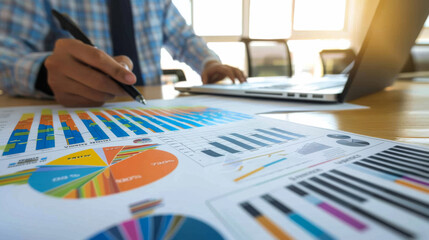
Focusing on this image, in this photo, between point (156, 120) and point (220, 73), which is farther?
point (220, 73)

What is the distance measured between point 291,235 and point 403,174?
3.7 inches

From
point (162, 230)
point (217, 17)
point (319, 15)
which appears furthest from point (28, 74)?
point (319, 15)

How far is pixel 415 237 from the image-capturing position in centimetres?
9

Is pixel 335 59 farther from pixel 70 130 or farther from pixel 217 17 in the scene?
pixel 70 130

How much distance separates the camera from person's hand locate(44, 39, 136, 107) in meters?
0.38

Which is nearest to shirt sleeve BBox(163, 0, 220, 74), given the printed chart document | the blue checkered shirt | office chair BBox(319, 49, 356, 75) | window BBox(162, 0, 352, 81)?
the blue checkered shirt

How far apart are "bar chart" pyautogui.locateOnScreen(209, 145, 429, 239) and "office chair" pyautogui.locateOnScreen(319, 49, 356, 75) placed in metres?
1.91

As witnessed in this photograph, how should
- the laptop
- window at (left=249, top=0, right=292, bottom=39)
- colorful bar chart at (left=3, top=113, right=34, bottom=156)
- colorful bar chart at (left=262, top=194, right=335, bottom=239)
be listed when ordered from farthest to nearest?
window at (left=249, top=0, right=292, bottom=39) < the laptop < colorful bar chart at (left=3, top=113, right=34, bottom=156) < colorful bar chart at (left=262, top=194, right=335, bottom=239)

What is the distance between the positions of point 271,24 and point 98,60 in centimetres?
302

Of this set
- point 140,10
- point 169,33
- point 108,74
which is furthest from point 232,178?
point 169,33

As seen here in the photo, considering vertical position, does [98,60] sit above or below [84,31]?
below

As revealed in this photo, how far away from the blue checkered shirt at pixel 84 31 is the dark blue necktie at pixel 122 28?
2 cm

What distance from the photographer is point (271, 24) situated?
3029mm

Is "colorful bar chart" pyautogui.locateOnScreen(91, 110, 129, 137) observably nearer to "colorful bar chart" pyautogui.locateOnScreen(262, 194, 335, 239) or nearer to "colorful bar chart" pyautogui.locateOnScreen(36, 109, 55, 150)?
"colorful bar chart" pyautogui.locateOnScreen(36, 109, 55, 150)
